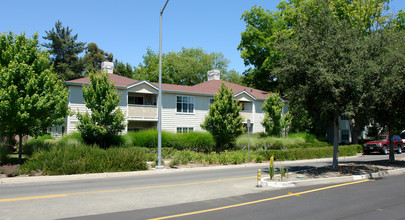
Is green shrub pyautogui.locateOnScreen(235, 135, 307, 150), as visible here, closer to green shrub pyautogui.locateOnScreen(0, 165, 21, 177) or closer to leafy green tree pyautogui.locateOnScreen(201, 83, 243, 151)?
leafy green tree pyautogui.locateOnScreen(201, 83, 243, 151)

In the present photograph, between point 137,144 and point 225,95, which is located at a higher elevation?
point 225,95

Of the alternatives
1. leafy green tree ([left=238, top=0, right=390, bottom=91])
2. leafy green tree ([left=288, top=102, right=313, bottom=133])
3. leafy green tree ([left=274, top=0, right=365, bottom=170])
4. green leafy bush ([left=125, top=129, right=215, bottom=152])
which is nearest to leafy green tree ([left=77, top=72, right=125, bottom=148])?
green leafy bush ([left=125, top=129, right=215, bottom=152])

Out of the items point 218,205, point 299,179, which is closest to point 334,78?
point 299,179

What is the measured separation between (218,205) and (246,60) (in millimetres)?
40023

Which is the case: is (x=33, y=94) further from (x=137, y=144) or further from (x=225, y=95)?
(x=225, y=95)

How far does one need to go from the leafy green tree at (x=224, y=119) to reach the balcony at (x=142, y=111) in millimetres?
5521

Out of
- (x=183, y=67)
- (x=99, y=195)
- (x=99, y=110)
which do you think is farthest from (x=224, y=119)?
(x=183, y=67)

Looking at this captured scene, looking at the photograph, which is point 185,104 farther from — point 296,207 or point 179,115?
point 296,207

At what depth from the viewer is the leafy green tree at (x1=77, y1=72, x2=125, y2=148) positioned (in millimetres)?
21797

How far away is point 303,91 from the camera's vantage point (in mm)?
13539

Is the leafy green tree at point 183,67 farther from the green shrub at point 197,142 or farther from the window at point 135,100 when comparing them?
the green shrub at point 197,142

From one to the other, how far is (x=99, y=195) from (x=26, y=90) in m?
9.50

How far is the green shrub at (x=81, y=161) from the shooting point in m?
14.9

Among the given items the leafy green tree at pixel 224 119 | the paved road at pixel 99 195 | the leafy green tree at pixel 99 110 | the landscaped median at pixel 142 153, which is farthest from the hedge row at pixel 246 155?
the paved road at pixel 99 195
